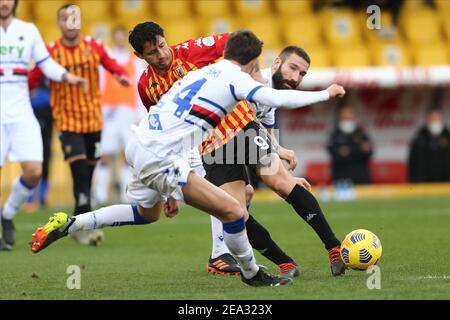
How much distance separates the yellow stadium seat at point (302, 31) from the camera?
19.1m

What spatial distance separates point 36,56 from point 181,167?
4.14 metres

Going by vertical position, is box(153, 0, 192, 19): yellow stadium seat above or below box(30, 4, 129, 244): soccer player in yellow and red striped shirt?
above

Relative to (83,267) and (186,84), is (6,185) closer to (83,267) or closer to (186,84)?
(83,267)

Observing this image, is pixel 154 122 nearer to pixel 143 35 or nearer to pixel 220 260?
pixel 143 35

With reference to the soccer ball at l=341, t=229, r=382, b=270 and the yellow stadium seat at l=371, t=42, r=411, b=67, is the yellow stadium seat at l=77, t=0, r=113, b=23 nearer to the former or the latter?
the yellow stadium seat at l=371, t=42, r=411, b=67

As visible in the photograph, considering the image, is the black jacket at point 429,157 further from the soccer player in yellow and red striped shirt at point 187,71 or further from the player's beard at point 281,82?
the player's beard at point 281,82

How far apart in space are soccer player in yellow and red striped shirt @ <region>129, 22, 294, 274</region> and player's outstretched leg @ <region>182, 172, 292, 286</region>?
0.79 metres

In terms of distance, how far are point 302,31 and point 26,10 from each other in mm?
4992

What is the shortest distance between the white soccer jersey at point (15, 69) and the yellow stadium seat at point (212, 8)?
30.5 ft

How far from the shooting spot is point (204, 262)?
9.05 meters

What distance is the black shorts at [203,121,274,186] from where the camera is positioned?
25.5 feet

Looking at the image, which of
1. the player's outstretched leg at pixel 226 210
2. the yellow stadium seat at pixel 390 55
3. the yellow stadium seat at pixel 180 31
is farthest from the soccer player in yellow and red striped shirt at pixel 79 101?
the yellow stadium seat at pixel 390 55

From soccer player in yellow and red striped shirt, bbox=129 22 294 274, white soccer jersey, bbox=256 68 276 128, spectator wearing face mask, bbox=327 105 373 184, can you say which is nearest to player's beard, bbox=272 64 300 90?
white soccer jersey, bbox=256 68 276 128

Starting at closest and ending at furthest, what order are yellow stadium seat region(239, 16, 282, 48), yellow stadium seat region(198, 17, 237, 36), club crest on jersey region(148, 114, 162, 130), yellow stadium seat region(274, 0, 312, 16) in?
1. club crest on jersey region(148, 114, 162, 130)
2. yellow stadium seat region(239, 16, 282, 48)
3. yellow stadium seat region(198, 17, 237, 36)
4. yellow stadium seat region(274, 0, 312, 16)
